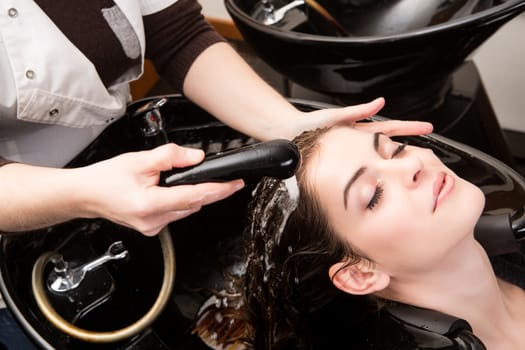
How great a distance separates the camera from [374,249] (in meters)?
0.85

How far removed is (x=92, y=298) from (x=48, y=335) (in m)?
0.15

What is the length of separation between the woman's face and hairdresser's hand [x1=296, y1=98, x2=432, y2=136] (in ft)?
0.21

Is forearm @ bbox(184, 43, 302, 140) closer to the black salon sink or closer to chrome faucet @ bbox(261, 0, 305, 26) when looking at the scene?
the black salon sink

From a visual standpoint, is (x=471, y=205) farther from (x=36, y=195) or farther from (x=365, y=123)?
(x=36, y=195)

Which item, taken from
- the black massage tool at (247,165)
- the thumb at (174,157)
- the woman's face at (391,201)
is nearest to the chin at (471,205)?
the woman's face at (391,201)

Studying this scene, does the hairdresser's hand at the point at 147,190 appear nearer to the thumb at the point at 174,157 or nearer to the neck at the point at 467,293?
the thumb at the point at 174,157

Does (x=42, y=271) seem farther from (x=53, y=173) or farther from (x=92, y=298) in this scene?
(x=53, y=173)

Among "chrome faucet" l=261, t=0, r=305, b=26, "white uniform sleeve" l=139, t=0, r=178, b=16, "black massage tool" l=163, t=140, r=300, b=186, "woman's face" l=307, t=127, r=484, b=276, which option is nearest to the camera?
"black massage tool" l=163, t=140, r=300, b=186

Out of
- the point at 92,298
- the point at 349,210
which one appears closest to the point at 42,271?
the point at 92,298

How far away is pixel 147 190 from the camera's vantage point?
69 centimetres

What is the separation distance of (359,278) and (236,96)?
0.37 metres

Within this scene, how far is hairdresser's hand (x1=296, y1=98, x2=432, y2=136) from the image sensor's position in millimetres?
918

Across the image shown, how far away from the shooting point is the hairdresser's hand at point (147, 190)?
2.25 ft

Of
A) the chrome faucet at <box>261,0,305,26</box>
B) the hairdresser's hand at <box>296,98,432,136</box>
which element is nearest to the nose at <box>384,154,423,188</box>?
the hairdresser's hand at <box>296,98,432,136</box>
